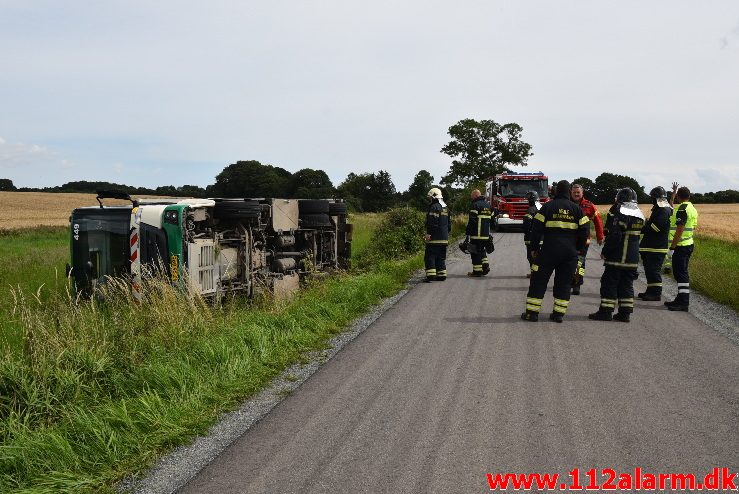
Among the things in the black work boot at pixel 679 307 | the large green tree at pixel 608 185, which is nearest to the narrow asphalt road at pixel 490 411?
the black work boot at pixel 679 307

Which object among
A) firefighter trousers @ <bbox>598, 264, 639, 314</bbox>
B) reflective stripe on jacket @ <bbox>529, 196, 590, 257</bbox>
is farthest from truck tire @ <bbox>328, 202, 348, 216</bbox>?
firefighter trousers @ <bbox>598, 264, 639, 314</bbox>

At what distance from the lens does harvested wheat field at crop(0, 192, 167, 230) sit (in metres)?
35.8

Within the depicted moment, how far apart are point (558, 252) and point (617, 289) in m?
1.06

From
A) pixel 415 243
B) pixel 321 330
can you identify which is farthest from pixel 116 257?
pixel 415 243

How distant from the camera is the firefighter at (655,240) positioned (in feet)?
30.5

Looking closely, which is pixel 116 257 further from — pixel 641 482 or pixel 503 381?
pixel 641 482

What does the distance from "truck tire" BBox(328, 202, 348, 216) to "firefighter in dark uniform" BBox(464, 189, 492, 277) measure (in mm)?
3004

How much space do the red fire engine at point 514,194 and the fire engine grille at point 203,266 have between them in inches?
819

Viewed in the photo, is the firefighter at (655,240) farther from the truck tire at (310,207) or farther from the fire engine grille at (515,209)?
the fire engine grille at (515,209)

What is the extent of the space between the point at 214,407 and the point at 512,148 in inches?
2537

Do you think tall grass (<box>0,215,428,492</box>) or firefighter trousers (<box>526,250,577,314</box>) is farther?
firefighter trousers (<box>526,250,577,314</box>)

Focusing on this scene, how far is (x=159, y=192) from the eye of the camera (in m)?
65.2

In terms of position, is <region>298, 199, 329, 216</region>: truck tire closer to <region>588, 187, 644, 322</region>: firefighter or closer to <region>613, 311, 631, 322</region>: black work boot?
<region>588, 187, 644, 322</region>: firefighter

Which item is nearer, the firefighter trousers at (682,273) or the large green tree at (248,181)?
the firefighter trousers at (682,273)
